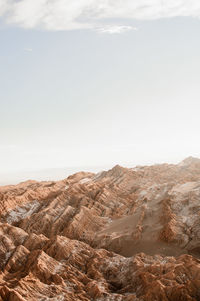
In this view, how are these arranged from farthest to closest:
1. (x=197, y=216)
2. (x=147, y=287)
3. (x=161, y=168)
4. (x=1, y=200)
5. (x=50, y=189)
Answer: (x=161, y=168), (x=50, y=189), (x=1, y=200), (x=197, y=216), (x=147, y=287)

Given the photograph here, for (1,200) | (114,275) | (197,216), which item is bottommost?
(114,275)

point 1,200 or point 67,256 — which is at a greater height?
point 1,200

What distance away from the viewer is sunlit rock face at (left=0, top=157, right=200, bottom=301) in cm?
2764

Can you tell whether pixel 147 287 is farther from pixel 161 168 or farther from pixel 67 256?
pixel 161 168

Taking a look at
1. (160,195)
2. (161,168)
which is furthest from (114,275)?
(161,168)

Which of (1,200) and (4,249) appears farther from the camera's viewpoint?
(1,200)

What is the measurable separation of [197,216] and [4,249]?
28372 mm

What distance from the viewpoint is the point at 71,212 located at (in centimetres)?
5238

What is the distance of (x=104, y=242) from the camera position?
144ft

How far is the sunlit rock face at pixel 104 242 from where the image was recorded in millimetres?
27641

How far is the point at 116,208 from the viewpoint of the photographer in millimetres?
55625

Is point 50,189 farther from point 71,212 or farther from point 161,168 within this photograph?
point 161,168

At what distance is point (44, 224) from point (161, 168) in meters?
43.3

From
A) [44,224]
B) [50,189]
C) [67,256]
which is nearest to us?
[67,256]
